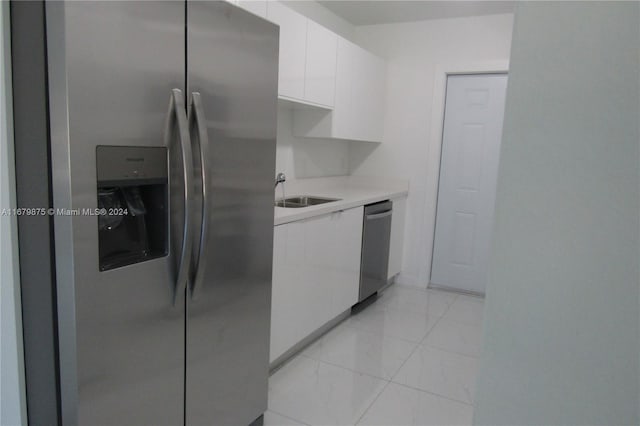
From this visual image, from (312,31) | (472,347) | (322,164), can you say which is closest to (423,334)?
(472,347)

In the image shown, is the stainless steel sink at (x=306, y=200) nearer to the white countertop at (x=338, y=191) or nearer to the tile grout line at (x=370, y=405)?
the white countertop at (x=338, y=191)

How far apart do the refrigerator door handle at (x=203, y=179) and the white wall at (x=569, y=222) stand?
103 cm

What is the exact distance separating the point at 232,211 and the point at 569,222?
4.12 ft

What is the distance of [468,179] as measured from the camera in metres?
4.11

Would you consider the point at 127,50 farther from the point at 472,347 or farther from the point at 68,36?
the point at 472,347

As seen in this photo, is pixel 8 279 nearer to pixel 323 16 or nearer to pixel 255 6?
pixel 255 6

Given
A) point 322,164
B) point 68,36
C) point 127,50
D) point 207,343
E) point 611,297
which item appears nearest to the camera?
point 611,297

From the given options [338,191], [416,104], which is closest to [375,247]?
[338,191]

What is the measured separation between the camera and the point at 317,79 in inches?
120

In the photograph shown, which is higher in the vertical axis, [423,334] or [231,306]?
[231,306]

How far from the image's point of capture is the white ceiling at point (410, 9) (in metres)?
3.55

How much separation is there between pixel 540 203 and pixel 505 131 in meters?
0.11

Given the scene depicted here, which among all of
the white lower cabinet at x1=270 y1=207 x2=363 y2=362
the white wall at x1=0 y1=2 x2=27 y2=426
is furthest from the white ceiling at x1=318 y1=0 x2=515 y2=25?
the white wall at x1=0 y1=2 x2=27 y2=426

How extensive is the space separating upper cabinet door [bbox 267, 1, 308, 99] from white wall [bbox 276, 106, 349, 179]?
0.54m
